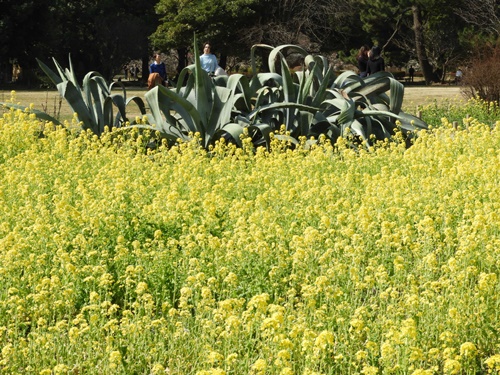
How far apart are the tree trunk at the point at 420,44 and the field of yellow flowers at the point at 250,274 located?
36197 millimetres

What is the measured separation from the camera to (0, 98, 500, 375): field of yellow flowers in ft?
12.7

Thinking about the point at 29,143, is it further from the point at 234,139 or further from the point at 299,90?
the point at 299,90

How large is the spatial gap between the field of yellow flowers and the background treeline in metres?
33.1

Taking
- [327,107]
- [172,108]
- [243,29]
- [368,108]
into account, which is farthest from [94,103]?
[243,29]

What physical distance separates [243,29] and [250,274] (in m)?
38.9

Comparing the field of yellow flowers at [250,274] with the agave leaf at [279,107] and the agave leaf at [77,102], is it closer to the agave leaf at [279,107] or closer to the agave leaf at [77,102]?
the agave leaf at [279,107]

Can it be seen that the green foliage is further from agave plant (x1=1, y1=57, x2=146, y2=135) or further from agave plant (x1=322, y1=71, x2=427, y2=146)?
agave plant (x1=322, y1=71, x2=427, y2=146)

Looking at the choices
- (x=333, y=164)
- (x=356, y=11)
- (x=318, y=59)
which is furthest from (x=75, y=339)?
(x=356, y=11)

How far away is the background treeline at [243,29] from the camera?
40.9 metres

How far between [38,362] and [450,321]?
1.81 metres

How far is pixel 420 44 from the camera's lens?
43.9 metres

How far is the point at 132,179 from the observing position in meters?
7.95

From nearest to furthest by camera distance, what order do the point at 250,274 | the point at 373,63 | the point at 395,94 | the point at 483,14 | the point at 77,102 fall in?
1. the point at 250,274
2. the point at 77,102
3. the point at 395,94
4. the point at 373,63
5. the point at 483,14

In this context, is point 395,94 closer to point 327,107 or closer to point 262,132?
point 327,107
